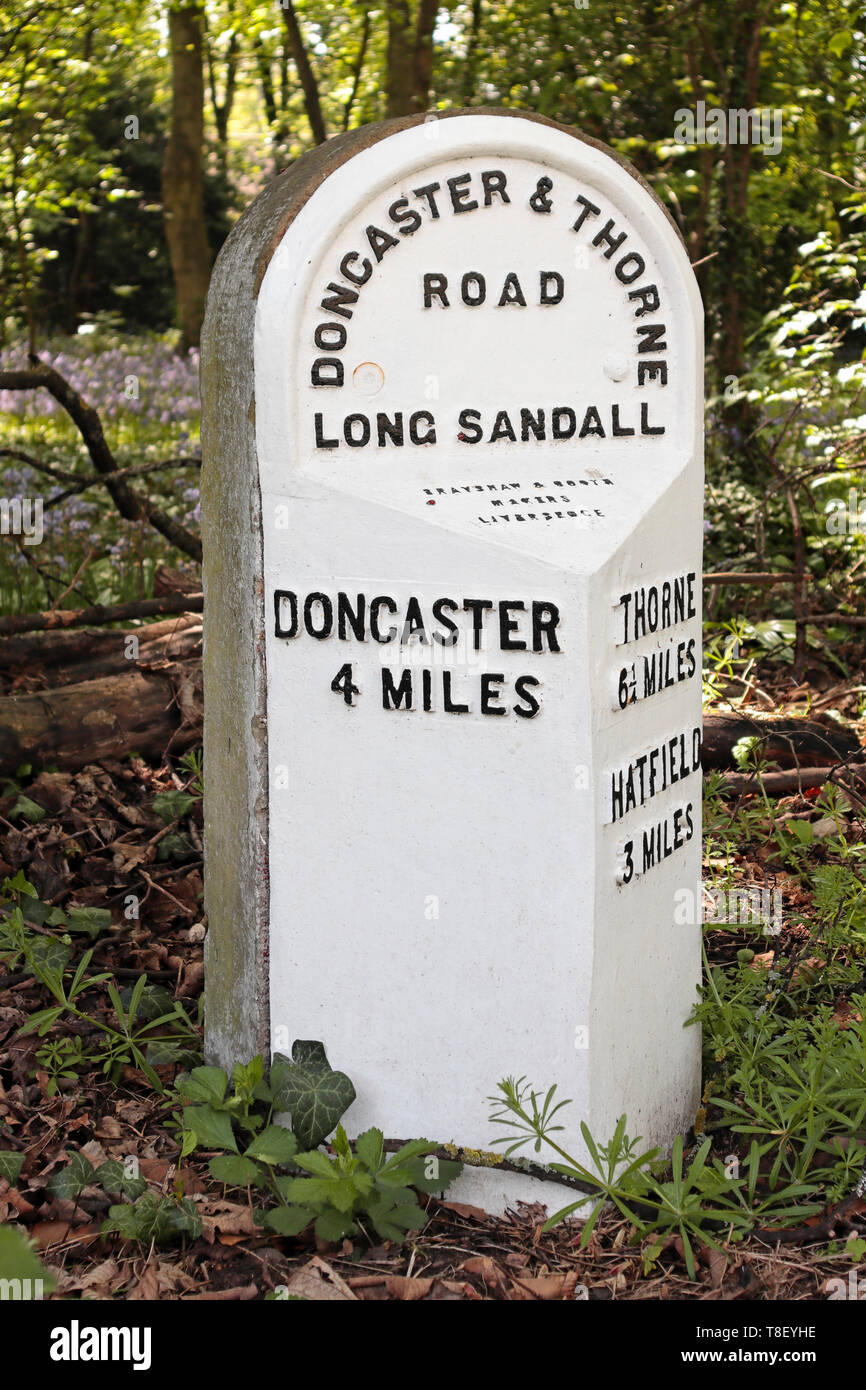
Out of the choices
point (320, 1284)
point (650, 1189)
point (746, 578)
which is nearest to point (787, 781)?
point (746, 578)

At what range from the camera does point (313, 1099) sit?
2621mm

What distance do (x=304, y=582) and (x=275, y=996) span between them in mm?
852

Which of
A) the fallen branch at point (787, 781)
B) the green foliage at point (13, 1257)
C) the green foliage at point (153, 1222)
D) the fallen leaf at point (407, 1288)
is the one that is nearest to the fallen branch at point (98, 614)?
the fallen branch at point (787, 781)

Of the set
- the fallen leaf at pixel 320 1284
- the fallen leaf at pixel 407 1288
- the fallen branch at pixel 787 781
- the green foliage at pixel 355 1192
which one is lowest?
the fallen leaf at pixel 407 1288

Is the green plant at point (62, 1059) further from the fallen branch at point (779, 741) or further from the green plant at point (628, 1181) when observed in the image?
the fallen branch at point (779, 741)

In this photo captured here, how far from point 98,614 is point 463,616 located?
2.55 m

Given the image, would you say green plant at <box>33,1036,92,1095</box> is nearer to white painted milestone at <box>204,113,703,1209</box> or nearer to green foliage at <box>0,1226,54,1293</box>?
white painted milestone at <box>204,113,703,1209</box>

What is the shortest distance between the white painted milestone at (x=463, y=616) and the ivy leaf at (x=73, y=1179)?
424 mm

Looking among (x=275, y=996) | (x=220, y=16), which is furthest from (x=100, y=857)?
(x=220, y=16)

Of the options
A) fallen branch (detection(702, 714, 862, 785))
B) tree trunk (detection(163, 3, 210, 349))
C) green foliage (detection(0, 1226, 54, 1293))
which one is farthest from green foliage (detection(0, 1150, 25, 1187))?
tree trunk (detection(163, 3, 210, 349))

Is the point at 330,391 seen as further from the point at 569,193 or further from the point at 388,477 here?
the point at 569,193

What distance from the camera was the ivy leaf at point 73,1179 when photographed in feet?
8.58

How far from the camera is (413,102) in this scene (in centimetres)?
880

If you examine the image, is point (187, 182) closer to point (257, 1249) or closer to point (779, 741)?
point (779, 741)
